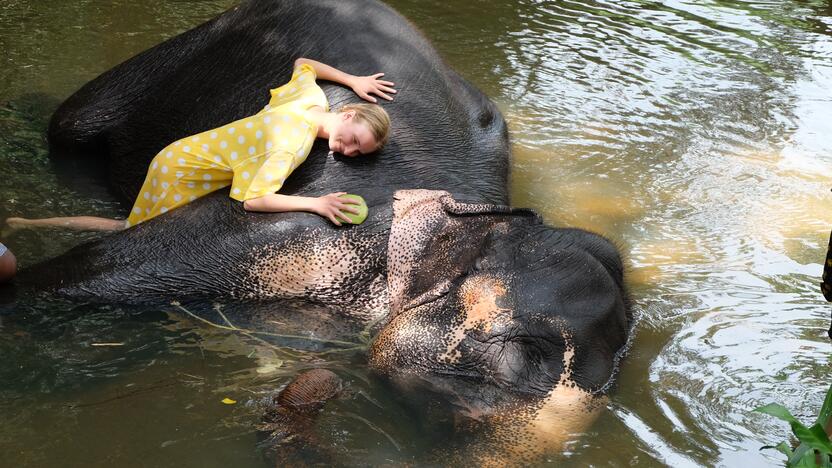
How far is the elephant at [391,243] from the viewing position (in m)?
3.33

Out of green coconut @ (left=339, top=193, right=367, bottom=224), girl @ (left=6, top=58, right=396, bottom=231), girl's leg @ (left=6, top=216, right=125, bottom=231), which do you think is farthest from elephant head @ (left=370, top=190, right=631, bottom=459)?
girl's leg @ (left=6, top=216, right=125, bottom=231)

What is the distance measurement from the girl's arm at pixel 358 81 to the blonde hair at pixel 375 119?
20 centimetres

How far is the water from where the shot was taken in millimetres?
3248

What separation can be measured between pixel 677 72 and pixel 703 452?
4.56m

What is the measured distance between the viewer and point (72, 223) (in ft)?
14.9

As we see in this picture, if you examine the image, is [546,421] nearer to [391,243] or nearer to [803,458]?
[803,458]

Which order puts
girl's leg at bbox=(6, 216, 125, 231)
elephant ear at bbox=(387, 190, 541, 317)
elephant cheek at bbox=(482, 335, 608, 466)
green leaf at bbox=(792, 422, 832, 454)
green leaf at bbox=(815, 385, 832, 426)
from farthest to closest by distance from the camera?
girl's leg at bbox=(6, 216, 125, 231), elephant ear at bbox=(387, 190, 541, 317), elephant cheek at bbox=(482, 335, 608, 466), green leaf at bbox=(815, 385, 832, 426), green leaf at bbox=(792, 422, 832, 454)

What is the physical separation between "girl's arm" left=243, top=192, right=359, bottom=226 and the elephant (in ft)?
0.14

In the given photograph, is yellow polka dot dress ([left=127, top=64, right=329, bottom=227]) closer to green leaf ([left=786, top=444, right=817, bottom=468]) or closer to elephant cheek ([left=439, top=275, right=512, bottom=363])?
elephant cheek ([left=439, top=275, right=512, bottom=363])

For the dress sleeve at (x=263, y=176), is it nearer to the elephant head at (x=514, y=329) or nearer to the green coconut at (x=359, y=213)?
the green coconut at (x=359, y=213)

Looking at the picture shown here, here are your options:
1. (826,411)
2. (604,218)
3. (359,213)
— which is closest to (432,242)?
(359,213)

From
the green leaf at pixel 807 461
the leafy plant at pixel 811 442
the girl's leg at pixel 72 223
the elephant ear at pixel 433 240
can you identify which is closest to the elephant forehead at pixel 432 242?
the elephant ear at pixel 433 240

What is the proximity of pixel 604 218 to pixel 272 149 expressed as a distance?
186 cm

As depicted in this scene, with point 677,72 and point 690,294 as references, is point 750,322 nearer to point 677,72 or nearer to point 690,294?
point 690,294
